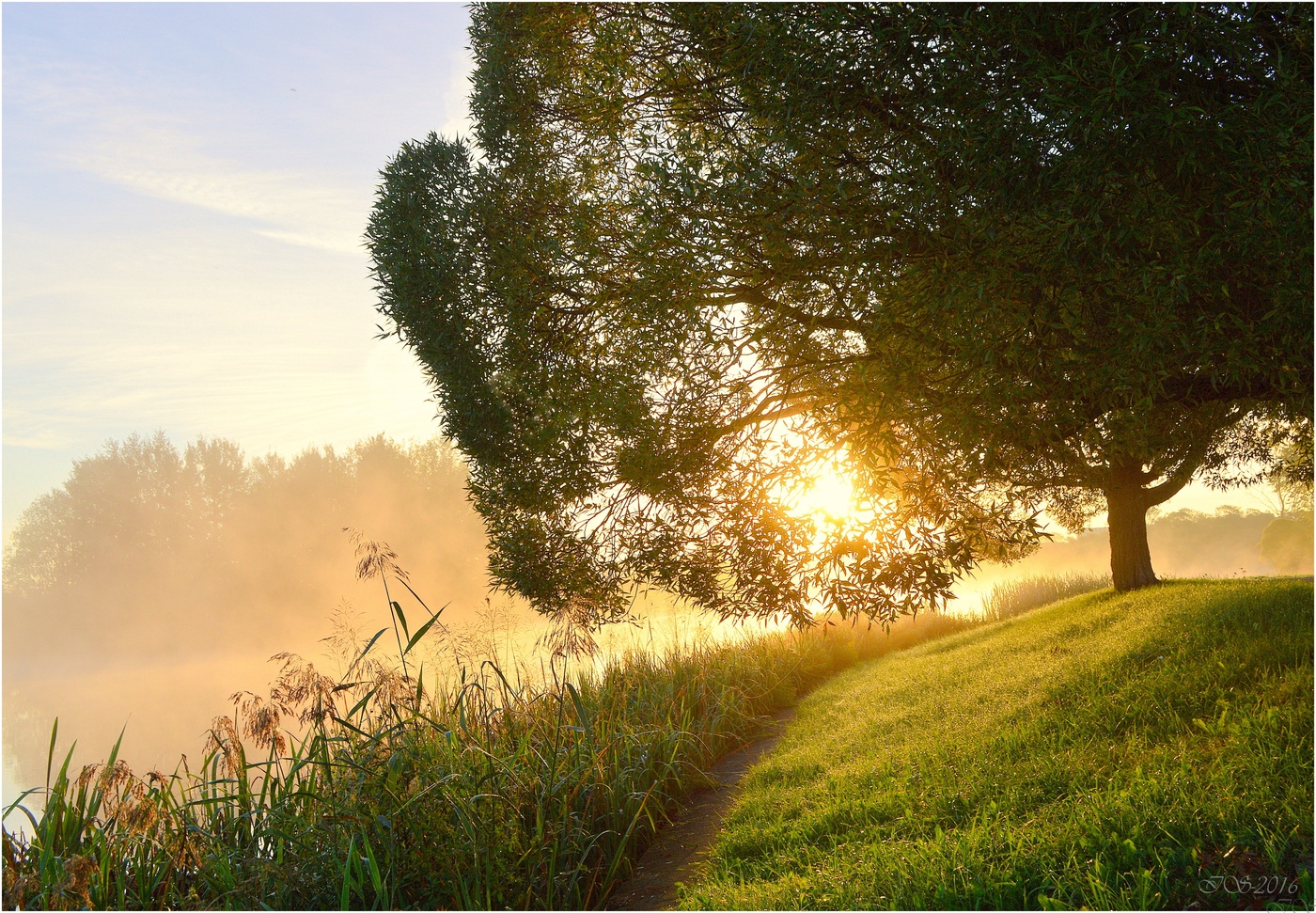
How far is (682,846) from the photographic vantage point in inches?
247

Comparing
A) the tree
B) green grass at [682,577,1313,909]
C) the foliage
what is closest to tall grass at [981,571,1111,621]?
green grass at [682,577,1313,909]

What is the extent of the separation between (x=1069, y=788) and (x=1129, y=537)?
10.7 m

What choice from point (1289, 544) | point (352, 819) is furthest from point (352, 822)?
point (1289, 544)

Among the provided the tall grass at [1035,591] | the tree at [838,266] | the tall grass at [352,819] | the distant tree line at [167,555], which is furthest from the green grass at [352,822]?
the distant tree line at [167,555]

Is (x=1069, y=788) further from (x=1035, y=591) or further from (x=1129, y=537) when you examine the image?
(x=1035, y=591)

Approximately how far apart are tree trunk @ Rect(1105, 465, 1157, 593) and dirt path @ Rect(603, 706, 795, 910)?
895 cm

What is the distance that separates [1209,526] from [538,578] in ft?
162

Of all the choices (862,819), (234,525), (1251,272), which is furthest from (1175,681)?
(234,525)

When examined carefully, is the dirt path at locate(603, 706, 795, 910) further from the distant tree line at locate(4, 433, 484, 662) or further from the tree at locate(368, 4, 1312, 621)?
the distant tree line at locate(4, 433, 484, 662)

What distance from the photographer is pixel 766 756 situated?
8.48 m

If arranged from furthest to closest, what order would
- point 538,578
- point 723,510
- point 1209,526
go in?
point 1209,526 < point 538,578 < point 723,510

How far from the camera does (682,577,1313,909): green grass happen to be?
3902 mm

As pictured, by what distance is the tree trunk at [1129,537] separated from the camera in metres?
13.7

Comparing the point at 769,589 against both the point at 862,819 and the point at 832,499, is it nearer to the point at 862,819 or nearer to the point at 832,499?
the point at 832,499
